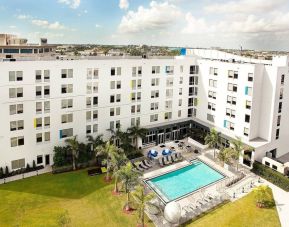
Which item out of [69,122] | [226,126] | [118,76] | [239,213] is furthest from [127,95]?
[239,213]

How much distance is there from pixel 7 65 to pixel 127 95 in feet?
67.5

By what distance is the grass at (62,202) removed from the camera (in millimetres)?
30906

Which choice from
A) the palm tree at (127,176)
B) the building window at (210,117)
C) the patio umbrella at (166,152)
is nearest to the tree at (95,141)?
the patio umbrella at (166,152)

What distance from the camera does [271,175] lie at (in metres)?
40.7

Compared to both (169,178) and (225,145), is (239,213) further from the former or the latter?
(225,145)

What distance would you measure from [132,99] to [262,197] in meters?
27.7

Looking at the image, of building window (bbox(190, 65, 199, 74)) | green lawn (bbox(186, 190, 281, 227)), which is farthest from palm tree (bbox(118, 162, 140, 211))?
building window (bbox(190, 65, 199, 74))

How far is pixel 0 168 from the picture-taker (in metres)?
39.4

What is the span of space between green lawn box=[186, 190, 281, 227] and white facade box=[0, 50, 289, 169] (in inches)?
491

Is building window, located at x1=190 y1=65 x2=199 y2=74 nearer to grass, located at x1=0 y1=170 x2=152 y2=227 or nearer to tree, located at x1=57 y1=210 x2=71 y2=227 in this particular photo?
grass, located at x1=0 y1=170 x2=152 y2=227

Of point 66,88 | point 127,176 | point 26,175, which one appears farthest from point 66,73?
point 127,176

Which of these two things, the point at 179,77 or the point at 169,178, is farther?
the point at 179,77

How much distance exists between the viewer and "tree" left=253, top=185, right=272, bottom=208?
1335 inches

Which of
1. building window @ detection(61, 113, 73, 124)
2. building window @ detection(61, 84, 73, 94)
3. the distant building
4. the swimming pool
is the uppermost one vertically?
the distant building
